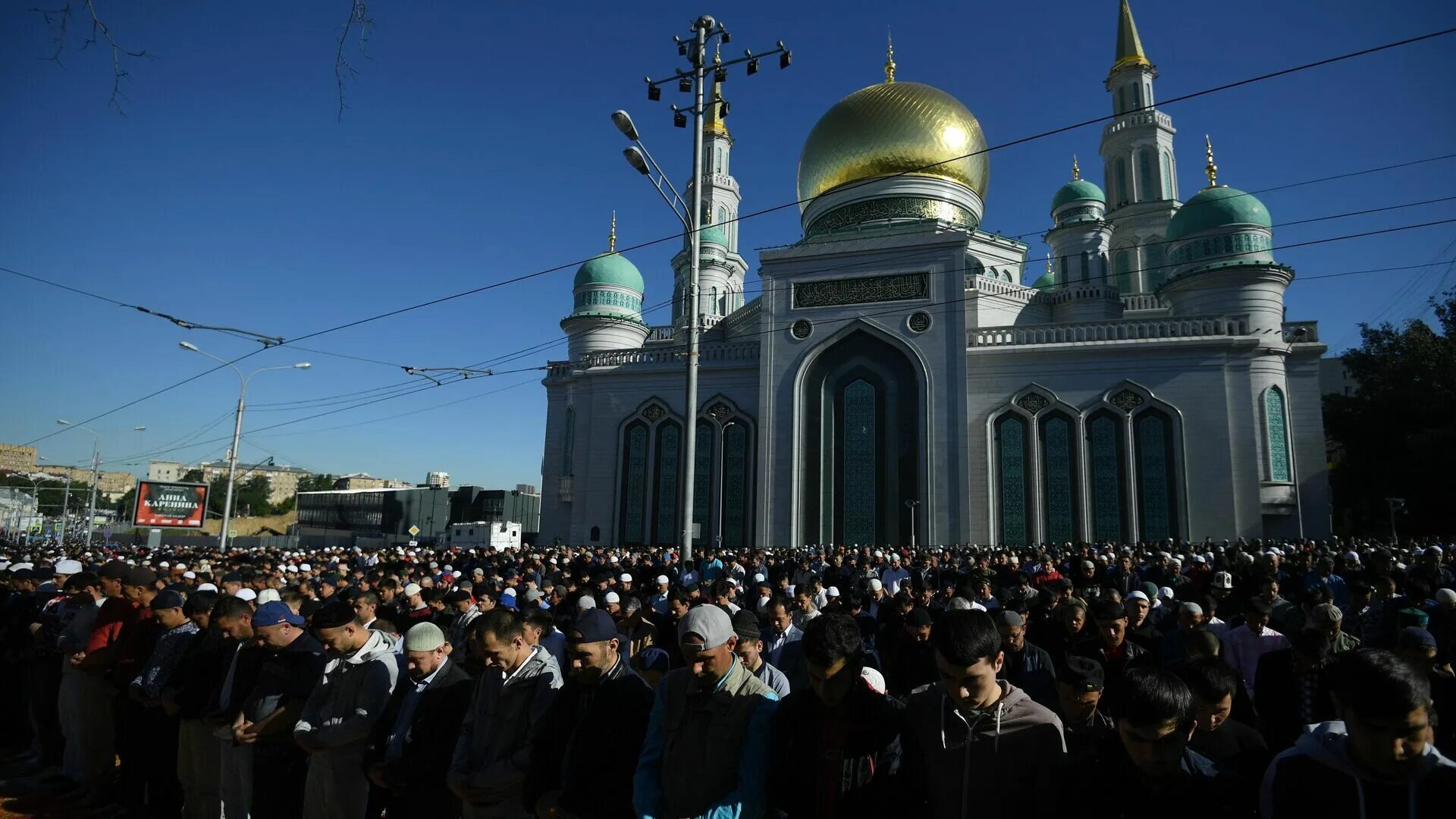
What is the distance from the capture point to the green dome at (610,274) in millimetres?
28828

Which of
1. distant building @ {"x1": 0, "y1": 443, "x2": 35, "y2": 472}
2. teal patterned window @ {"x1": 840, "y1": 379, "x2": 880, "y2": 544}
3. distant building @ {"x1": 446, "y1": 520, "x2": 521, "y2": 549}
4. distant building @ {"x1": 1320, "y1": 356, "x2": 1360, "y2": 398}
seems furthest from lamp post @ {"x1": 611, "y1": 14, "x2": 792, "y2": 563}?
distant building @ {"x1": 0, "y1": 443, "x2": 35, "y2": 472}

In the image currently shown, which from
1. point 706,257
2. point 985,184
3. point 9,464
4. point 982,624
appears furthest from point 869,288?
point 9,464

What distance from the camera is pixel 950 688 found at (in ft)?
8.02

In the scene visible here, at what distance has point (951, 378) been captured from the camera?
2170 centimetres

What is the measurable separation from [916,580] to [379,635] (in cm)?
607

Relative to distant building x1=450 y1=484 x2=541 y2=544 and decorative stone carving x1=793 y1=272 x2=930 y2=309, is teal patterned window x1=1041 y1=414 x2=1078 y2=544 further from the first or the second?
distant building x1=450 y1=484 x2=541 y2=544

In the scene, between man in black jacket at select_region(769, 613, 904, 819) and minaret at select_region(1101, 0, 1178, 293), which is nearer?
man in black jacket at select_region(769, 613, 904, 819)

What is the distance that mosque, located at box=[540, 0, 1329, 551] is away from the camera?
66.4 ft

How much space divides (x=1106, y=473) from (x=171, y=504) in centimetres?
2472

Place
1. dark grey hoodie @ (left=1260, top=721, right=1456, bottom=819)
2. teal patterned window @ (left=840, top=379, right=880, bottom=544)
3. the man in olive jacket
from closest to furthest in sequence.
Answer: dark grey hoodie @ (left=1260, top=721, right=1456, bottom=819) < the man in olive jacket < teal patterned window @ (left=840, top=379, right=880, bottom=544)

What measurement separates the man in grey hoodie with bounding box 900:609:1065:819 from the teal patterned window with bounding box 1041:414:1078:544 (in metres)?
19.8

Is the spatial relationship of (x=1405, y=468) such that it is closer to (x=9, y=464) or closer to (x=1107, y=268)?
(x=1107, y=268)

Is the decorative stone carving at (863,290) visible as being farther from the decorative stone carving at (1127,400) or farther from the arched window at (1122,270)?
the arched window at (1122,270)

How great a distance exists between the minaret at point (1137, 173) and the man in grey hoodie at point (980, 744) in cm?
2828
